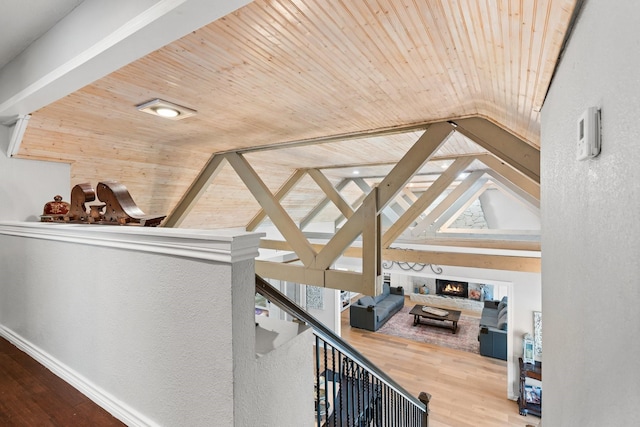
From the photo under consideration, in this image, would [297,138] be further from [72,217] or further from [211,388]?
[211,388]

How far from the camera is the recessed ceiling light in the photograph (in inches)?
92.1

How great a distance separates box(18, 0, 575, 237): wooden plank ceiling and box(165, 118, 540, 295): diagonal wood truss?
0.59 feet

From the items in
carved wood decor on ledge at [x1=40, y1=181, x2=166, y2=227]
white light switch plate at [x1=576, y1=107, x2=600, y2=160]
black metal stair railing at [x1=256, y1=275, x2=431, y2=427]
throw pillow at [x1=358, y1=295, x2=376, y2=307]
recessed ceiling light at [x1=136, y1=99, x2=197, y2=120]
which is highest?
recessed ceiling light at [x1=136, y1=99, x2=197, y2=120]

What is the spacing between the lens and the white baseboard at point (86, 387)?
1350mm

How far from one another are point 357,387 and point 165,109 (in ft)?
7.99

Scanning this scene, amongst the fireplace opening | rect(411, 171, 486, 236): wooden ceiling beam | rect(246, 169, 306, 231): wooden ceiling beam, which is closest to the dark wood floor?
rect(246, 169, 306, 231): wooden ceiling beam

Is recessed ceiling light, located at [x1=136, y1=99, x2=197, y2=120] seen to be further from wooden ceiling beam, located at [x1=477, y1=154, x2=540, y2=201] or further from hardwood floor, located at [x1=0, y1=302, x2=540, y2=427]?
wooden ceiling beam, located at [x1=477, y1=154, x2=540, y2=201]

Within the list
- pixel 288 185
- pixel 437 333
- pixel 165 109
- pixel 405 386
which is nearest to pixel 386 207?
pixel 288 185

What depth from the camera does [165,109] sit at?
2453mm

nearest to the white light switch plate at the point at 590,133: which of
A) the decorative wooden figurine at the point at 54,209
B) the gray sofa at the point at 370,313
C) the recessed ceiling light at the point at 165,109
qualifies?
the recessed ceiling light at the point at 165,109

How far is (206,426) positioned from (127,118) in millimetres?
2549

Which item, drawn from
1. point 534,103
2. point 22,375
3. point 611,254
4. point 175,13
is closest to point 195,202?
point 22,375

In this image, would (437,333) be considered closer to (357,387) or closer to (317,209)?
(317,209)

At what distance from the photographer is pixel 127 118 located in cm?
267
